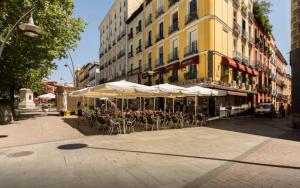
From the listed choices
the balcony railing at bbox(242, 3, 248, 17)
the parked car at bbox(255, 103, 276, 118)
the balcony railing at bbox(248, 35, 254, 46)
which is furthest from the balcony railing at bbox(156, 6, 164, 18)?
the parked car at bbox(255, 103, 276, 118)

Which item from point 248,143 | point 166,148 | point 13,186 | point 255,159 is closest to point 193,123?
point 248,143

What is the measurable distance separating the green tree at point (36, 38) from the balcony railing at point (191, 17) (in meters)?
9.92

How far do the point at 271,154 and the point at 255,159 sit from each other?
98cm

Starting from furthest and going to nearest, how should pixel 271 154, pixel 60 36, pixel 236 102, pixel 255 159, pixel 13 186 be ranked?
pixel 236 102 → pixel 60 36 → pixel 271 154 → pixel 255 159 → pixel 13 186

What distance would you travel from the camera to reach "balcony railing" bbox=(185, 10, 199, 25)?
23969 mm

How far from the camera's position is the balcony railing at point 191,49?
2422 cm

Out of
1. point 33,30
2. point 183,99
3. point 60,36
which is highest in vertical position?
point 60,36

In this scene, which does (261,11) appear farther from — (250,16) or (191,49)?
(191,49)

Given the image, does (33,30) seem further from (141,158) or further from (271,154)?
(271,154)

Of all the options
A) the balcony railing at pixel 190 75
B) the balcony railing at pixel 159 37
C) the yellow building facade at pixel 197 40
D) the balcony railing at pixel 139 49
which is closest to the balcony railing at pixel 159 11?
the yellow building facade at pixel 197 40

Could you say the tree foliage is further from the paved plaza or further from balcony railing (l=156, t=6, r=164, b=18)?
the paved plaza

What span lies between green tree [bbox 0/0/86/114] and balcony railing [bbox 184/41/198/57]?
10.0 m

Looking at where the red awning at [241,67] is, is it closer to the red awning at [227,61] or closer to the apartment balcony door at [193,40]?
the red awning at [227,61]

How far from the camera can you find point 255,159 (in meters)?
6.95
